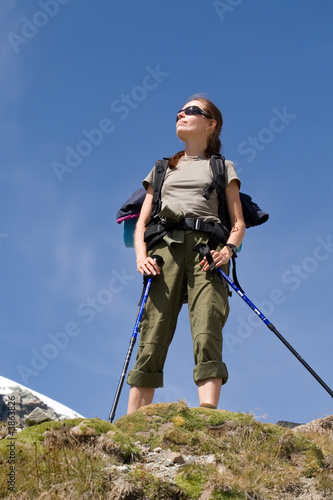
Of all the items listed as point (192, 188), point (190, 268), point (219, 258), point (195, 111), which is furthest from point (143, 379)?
point (195, 111)

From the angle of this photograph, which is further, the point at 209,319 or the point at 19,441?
the point at 209,319

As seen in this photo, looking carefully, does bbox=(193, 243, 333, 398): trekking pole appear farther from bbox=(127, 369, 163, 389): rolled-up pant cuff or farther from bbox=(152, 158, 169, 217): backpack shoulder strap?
bbox=(127, 369, 163, 389): rolled-up pant cuff

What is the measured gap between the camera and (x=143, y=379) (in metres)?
6.69

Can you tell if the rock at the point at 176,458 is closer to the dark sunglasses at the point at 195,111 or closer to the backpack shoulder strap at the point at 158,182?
the backpack shoulder strap at the point at 158,182

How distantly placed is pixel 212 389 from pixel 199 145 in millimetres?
3529

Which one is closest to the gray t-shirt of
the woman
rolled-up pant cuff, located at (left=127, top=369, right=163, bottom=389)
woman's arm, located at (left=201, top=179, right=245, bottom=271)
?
the woman

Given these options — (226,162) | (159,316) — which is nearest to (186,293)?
(159,316)

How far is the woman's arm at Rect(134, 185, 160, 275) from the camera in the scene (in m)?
7.15

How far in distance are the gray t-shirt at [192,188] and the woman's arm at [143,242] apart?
301 mm

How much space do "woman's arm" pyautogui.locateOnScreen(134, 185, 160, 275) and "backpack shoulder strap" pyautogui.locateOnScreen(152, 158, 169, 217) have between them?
13 centimetres

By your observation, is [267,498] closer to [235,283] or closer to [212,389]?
[212,389]

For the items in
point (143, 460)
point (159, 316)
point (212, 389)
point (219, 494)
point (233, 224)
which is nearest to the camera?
point (219, 494)

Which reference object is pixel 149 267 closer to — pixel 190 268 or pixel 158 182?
pixel 190 268

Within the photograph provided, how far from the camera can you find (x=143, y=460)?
4.75m
